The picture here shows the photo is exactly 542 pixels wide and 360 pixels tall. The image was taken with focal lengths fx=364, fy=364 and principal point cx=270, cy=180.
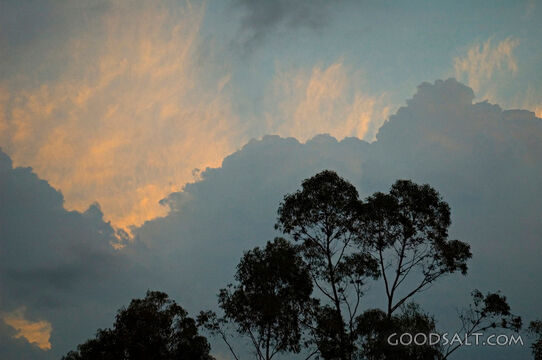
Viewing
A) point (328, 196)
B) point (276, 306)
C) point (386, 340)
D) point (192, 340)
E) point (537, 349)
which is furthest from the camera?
point (192, 340)

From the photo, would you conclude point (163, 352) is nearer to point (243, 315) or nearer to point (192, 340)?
point (192, 340)

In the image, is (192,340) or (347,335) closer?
(347,335)

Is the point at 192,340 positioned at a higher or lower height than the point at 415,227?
lower

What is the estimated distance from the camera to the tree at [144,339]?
120 ft

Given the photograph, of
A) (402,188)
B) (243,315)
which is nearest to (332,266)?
(402,188)

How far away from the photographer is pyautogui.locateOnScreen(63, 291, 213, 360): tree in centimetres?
3672

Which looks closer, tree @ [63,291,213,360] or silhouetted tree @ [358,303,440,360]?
silhouetted tree @ [358,303,440,360]

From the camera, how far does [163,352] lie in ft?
125

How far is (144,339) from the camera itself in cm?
3719

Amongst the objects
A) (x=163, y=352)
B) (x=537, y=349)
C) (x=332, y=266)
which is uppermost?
(x=332, y=266)

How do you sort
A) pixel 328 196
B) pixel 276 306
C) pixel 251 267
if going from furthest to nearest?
pixel 251 267 < pixel 276 306 < pixel 328 196

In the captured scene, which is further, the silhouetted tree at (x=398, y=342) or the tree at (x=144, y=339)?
the tree at (x=144, y=339)

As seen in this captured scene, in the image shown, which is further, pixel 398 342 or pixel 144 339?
pixel 144 339

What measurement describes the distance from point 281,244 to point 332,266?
647cm
